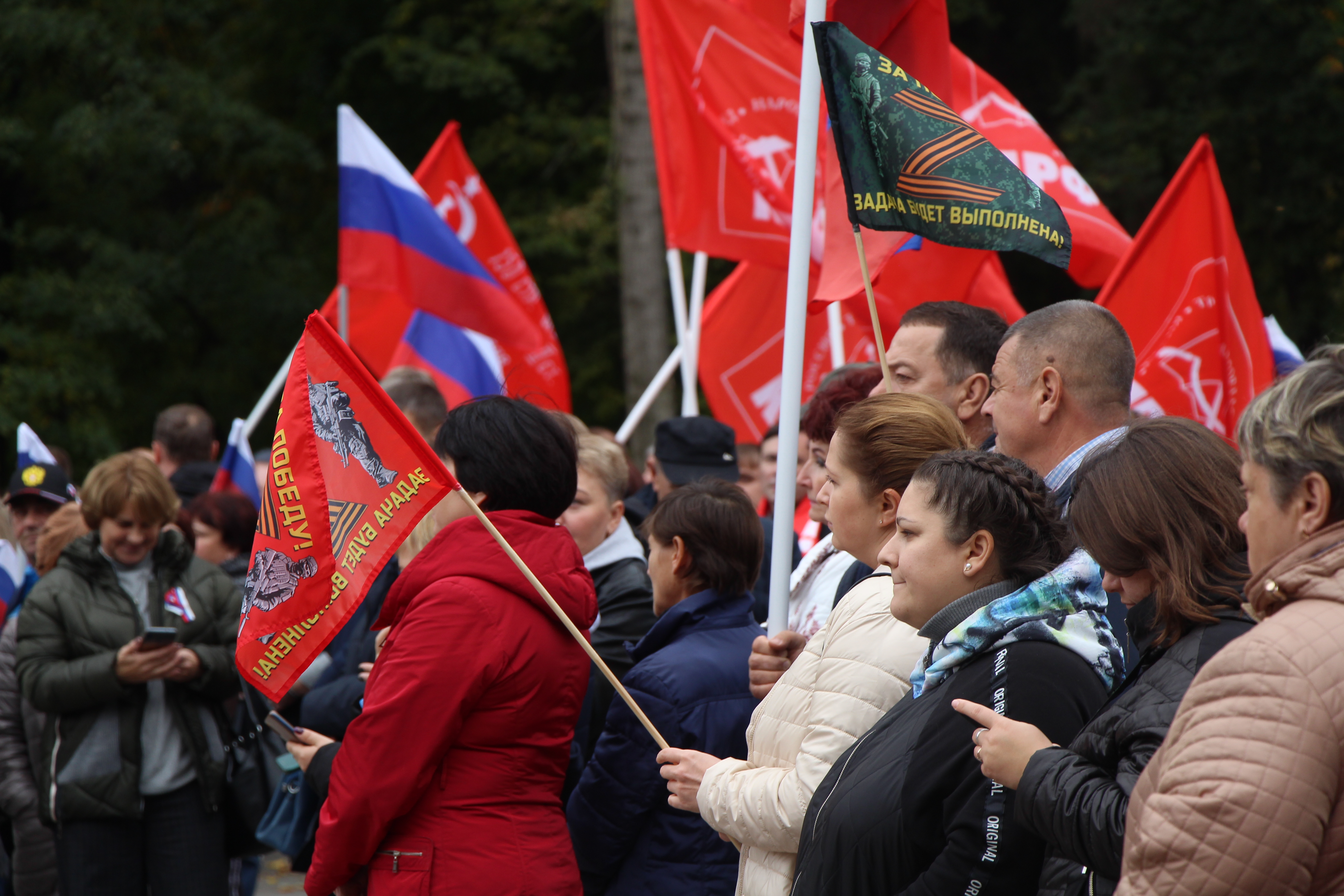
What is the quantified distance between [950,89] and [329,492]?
91.6 inches

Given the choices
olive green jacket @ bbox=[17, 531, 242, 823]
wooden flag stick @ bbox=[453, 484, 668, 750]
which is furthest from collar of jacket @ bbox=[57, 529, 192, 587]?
wooden flag stick @ bbox=[453, 484, 668, 750]

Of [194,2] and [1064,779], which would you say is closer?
[1064,779]

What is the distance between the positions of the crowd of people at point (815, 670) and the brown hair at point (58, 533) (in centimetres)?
50

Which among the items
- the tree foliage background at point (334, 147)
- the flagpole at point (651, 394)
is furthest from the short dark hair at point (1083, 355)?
the tree foliage background at point (334, 147)

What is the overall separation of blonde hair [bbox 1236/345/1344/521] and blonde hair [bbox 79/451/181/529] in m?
3.87

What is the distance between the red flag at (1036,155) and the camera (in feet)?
20.6

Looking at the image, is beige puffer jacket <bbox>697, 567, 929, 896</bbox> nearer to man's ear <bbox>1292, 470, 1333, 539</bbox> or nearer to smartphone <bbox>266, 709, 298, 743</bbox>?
man's ear <bbox>1292, 470, 1333, 539</bbox>

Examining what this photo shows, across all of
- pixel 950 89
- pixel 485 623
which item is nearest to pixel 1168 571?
pixel 485 623

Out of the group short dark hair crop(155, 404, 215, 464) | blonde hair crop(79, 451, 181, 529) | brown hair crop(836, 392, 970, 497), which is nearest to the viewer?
brown hair crop(836, 392, 970, 497)

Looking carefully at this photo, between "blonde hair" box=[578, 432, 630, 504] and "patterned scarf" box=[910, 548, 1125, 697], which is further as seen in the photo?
"blonde hair" box=[578, 432, 630, 504]

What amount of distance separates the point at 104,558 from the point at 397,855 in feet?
7.64

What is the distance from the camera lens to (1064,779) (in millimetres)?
2070

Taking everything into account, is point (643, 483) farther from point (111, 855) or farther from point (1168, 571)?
point (1168, 571)

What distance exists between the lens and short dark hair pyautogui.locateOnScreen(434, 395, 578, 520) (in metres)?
3.21
